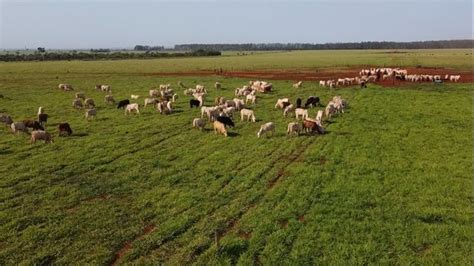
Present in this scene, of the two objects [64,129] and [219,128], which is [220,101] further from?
[64,129]

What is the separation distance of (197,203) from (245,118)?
1345 centimetres

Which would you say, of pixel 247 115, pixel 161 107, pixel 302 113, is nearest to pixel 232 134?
pixel 247 115

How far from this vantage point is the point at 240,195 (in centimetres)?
1353

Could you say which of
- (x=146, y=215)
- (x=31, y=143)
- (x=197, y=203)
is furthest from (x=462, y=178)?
(x=31, y=143)

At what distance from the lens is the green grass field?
33.4 ft

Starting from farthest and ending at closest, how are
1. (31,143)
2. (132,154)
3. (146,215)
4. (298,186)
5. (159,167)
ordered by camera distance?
(31,143) < (132,154) < (159,167) < (298,186) < (146,215)

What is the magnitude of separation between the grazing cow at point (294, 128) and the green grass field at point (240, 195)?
0.42 m

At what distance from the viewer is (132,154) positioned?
18516 mm

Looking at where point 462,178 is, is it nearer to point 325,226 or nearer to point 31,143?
point 325,226

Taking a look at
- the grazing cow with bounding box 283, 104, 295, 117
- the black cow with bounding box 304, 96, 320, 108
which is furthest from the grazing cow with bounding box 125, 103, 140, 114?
the black cow with bounding box 304, 96, 320, 108

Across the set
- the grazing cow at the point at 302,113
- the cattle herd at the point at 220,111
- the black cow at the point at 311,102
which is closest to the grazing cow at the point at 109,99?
the cattle herd at the point at 220,111

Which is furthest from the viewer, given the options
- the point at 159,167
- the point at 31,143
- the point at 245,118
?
the point at 245,118

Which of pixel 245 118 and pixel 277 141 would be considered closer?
pixel 277 141

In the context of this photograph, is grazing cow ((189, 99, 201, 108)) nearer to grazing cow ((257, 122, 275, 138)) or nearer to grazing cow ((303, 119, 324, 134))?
grazing cow ((257, 122, 275, 138))
